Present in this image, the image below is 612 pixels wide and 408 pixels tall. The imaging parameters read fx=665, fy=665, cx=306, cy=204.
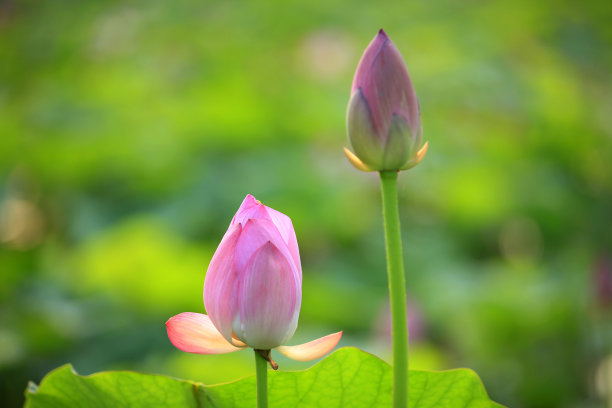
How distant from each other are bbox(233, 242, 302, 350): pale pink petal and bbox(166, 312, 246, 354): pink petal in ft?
0.05

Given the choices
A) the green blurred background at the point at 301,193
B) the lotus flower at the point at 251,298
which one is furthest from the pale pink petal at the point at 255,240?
the green blurred background at the point at 301,193

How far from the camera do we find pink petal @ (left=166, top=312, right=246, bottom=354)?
0.99 ft

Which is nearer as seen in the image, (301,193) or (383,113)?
(383,113)

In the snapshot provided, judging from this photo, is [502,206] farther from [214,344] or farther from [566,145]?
[214,344]

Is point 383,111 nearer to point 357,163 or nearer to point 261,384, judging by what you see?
point 357,163

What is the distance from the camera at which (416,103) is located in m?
0.30

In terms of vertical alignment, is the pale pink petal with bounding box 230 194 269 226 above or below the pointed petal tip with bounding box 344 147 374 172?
below

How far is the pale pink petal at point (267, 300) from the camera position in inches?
11.4

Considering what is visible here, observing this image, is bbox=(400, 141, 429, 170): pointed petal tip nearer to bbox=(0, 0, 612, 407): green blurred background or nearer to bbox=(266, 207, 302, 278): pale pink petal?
bbox=(266, 207, 302, 278): pale pink petal

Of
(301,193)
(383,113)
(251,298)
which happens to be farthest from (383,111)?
(301,193)

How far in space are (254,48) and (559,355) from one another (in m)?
2.79

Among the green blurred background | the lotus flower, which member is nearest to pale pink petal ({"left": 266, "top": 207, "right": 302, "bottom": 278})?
the lotus flower

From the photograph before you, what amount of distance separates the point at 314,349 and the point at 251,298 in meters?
0.04

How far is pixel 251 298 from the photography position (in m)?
0.29
